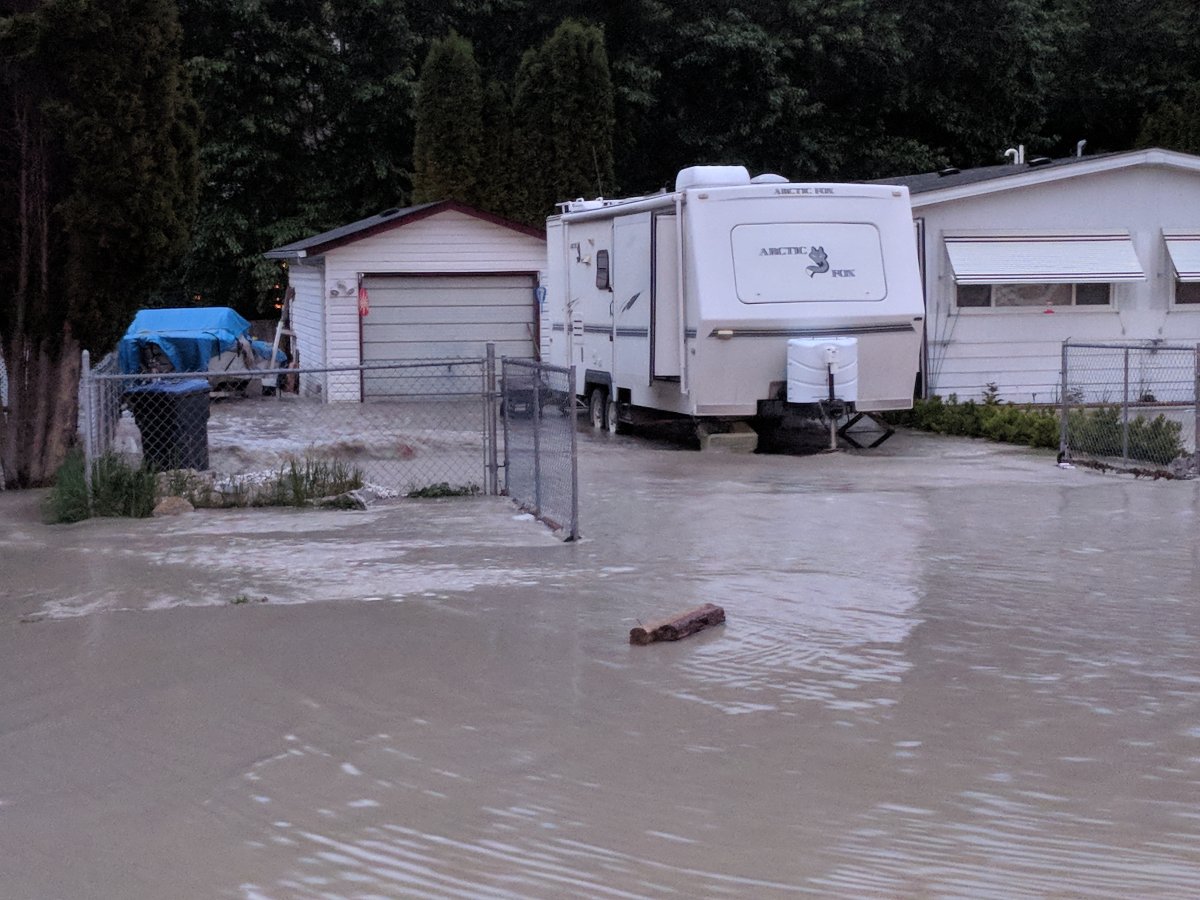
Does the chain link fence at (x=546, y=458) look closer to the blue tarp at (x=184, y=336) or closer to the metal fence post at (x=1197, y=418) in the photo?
the metal fence post at (x=1197, y=418)

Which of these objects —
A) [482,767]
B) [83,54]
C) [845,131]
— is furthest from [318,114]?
[482,767]

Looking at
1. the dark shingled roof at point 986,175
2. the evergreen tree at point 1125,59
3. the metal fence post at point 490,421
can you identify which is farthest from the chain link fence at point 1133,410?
the evergreen tree at point 1125,59

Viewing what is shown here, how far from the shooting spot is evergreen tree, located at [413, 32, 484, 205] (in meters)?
29.8

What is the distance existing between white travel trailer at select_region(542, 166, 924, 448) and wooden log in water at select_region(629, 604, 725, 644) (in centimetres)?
853

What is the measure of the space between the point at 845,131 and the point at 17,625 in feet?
101

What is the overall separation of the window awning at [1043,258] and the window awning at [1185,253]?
0.51 meters

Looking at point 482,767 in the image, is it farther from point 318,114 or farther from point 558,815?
point 318,114

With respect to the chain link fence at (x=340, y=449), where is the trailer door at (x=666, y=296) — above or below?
above

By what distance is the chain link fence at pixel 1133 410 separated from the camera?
48.8 ft

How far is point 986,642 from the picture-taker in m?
7.89

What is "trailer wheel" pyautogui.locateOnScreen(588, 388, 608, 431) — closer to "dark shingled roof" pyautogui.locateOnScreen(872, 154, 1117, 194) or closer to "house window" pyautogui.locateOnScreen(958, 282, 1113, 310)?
"dark shingled roof" pyautogui.locateOnScreen(872, 154, 1117, 194)

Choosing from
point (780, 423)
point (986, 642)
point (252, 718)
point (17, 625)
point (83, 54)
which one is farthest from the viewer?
point (780, 423)

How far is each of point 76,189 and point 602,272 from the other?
727 cm

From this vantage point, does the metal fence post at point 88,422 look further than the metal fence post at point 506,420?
No
